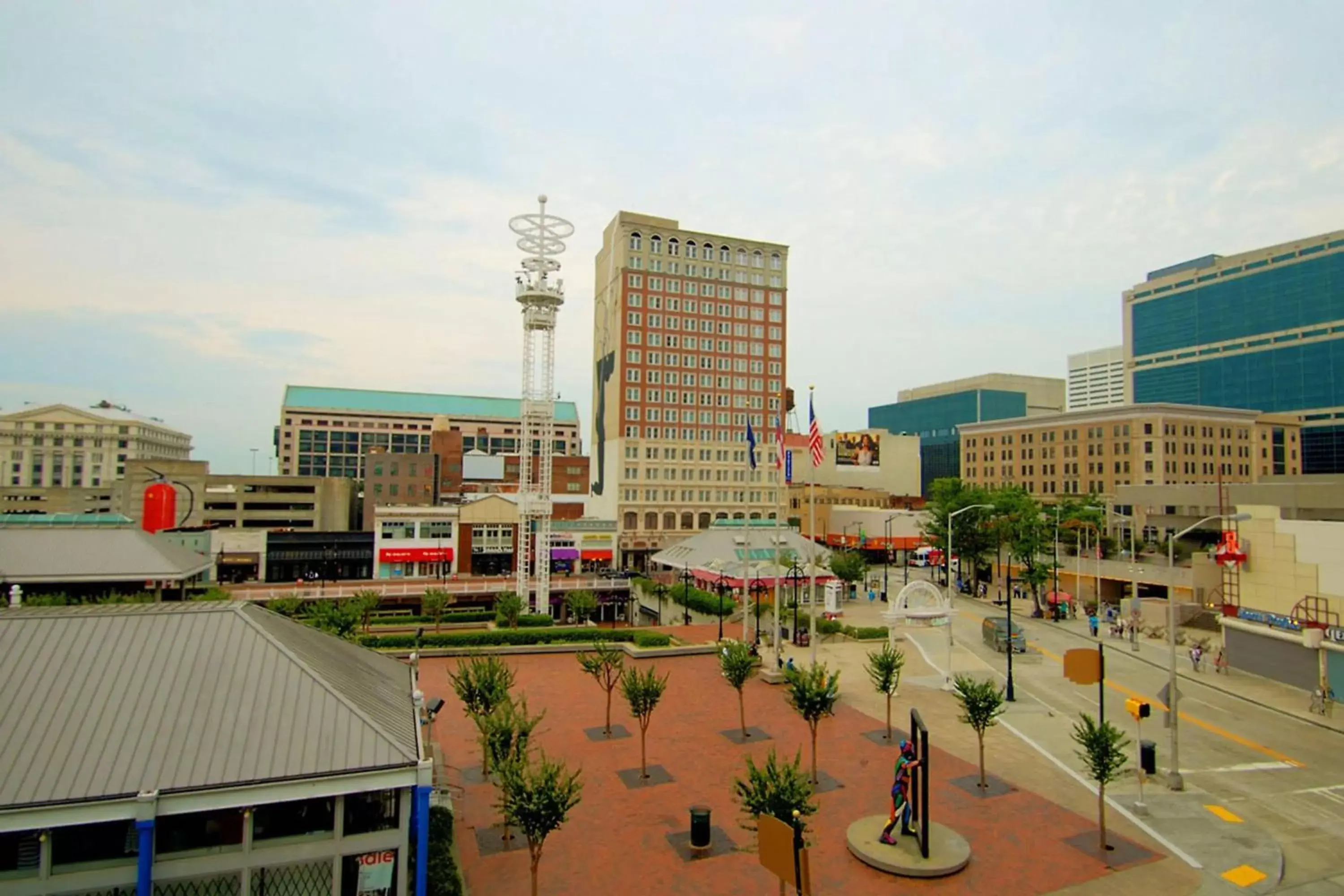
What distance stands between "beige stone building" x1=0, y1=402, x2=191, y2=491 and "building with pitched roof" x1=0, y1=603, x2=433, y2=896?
150303mm

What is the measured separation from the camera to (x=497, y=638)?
150ft

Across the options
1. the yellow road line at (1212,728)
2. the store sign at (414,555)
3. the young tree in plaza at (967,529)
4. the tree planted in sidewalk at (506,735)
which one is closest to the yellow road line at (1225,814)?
the yellow road line at (1212,728)

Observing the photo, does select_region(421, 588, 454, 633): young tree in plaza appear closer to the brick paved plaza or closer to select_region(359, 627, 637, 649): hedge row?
select_region(359, 627, 637, 649): hedge row

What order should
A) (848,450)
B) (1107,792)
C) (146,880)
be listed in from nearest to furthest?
(146,880)
(1107,792)
(848,450)

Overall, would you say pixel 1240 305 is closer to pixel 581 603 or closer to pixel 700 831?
pixel 581 603

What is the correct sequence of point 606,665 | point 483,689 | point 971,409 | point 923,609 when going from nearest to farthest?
point 483,689 → point 606,665 → point 923,609 → point 971,409

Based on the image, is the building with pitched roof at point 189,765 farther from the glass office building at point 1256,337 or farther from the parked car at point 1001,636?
the glass office building at point 1256,337

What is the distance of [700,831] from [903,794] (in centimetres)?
492

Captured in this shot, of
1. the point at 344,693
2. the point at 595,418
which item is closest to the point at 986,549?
the point at 595,418

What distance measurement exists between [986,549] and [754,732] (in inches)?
2072

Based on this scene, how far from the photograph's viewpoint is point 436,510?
273 feet

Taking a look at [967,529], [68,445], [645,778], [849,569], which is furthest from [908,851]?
[68,445]

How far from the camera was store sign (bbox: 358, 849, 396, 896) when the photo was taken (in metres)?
14.8

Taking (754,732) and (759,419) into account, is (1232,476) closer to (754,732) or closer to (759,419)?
(759,419)
